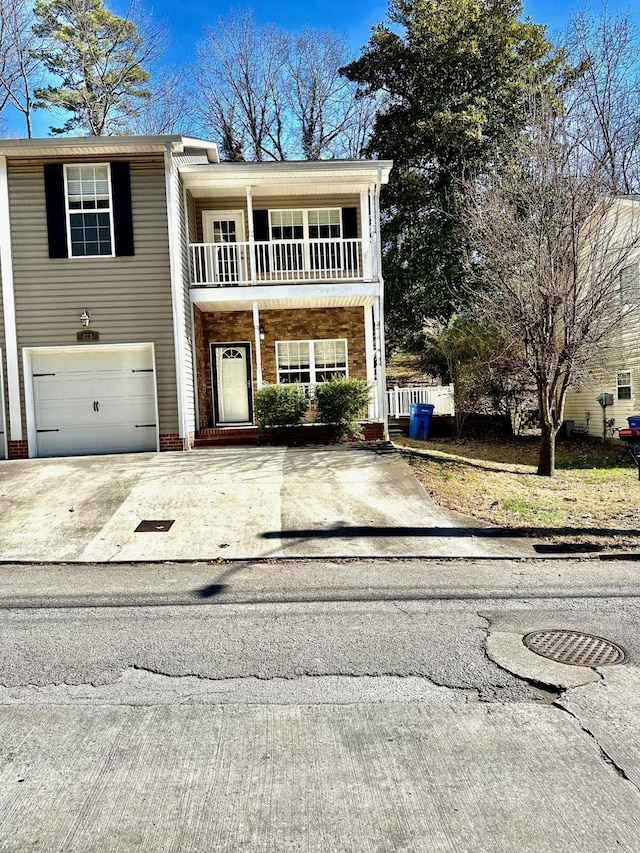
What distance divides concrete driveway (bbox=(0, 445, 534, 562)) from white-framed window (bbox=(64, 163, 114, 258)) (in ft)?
14.6

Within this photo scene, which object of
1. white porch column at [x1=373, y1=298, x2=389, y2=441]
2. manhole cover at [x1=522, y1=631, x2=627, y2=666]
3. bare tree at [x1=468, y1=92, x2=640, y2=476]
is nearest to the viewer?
manhole cover at [x1=522, y1=631, x2=627, y2=666]

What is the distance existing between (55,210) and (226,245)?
11.9 feet

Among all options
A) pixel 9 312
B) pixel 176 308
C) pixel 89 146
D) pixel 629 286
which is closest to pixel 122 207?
pixel 89 146

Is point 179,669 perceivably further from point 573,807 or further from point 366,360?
point 366,360

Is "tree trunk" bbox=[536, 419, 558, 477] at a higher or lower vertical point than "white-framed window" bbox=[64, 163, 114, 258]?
lower

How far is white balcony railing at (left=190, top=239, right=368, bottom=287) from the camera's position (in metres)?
14.0

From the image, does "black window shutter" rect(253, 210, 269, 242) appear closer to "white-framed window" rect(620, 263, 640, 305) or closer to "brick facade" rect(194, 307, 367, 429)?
"brick facade" rect(194, 307, 367, 429)

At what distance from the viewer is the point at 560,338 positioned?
11.1m

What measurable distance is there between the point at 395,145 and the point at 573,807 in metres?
22.6

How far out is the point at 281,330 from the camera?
51.1 ft

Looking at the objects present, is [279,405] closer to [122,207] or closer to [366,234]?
[366,234]

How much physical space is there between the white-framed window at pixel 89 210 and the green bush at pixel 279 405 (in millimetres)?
4369

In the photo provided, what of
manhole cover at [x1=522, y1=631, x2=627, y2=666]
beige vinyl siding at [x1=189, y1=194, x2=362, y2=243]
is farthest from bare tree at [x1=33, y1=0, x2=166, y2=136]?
manhole cover at [x1=522, y1=631, x2=627, y2=666]

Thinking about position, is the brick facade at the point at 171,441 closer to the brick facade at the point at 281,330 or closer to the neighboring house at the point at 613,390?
the brick facade at the point at 281,330
